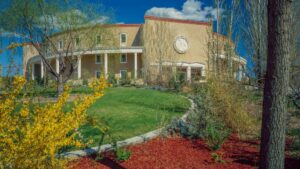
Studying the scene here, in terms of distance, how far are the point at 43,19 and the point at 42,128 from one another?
11.9 metres

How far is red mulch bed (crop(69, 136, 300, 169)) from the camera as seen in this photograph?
145 inches

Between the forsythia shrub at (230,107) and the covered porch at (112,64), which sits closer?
the forsythia shrub at (230,107)

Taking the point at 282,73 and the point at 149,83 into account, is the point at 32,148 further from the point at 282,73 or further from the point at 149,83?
the point at 149,83

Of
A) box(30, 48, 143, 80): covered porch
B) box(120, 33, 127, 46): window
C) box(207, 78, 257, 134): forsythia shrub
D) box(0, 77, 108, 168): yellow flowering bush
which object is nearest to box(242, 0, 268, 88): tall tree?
box(207, 78, 257, 134): forsythia shrub

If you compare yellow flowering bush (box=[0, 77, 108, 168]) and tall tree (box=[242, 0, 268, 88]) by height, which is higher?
tall tree (box=[242, 0, 268, 88])

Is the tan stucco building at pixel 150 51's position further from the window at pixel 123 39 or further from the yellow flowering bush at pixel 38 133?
the yellow flowering bush at pixel 38 133

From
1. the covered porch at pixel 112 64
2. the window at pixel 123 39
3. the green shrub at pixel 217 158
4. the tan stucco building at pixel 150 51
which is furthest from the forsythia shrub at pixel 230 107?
the window at pixel 123 39

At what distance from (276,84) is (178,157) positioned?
79.7 inches

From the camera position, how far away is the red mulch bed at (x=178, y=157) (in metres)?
3.69

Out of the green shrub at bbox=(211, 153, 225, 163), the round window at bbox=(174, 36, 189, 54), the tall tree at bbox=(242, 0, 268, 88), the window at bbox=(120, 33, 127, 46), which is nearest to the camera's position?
the green shrub at bbox=(211, 153, 225, 163)

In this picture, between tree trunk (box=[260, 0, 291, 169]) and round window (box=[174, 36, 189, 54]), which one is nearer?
tree trunk (box=[260, 0, 291, 169])

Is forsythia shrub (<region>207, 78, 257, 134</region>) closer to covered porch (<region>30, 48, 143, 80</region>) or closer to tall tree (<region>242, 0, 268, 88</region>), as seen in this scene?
tall tree (<region>242, 0, 268, 88</region>)

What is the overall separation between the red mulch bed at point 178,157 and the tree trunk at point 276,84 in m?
1.10

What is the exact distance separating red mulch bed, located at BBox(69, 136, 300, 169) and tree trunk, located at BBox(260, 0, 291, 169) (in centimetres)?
110
